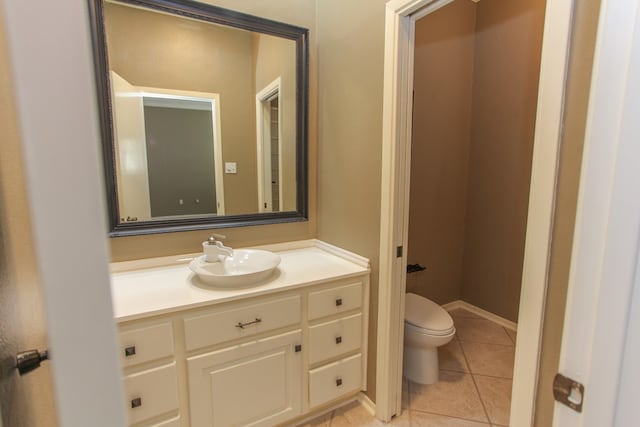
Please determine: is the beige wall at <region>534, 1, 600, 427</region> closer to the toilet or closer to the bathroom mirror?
the toilet

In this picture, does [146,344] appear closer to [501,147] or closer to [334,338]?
[334,338]


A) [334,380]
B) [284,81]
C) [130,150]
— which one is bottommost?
[334,380]

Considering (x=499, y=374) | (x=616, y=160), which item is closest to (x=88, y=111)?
(x=616, y=160)

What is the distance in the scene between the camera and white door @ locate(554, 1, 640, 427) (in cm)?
46

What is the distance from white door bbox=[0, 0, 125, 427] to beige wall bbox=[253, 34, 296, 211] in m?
1.65

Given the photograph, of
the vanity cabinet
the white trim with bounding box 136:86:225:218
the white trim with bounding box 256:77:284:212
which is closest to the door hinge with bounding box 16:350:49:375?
the vanity cabinet

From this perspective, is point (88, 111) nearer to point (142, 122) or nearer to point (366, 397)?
point (142, 122)

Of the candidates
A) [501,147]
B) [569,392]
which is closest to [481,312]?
Answer: [501,147]

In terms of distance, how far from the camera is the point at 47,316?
31cm

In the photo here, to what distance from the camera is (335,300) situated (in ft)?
5.16

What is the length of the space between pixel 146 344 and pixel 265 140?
1230mm

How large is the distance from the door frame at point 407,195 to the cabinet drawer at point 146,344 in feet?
3.21

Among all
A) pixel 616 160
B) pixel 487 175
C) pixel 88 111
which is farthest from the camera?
pixel 487 175

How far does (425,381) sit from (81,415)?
80.1 inches
